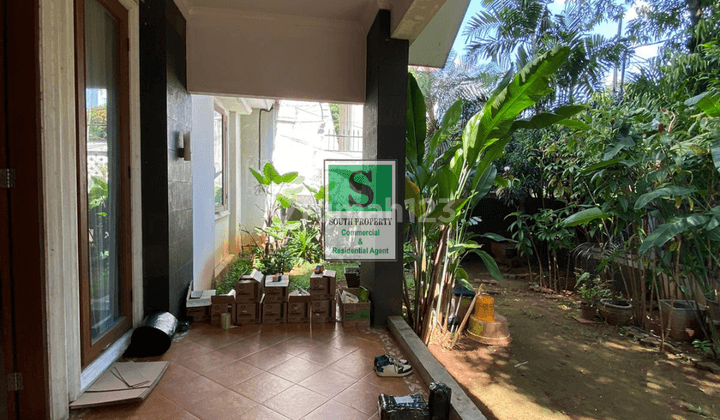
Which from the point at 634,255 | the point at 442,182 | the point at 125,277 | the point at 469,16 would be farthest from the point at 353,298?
the point at 469,16

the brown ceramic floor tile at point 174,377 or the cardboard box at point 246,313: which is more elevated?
the cardboard box at point 246,313

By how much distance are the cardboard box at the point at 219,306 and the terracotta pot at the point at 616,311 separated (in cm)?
436

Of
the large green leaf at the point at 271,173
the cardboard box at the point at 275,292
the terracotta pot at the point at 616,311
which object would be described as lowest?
the terracotta pot at the point at 616,311

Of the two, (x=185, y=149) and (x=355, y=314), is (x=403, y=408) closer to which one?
(x=355, y=314)

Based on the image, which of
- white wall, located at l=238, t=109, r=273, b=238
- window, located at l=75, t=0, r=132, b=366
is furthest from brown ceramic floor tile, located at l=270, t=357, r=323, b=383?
white wall, located at l=238, t=109, r=273, b=238

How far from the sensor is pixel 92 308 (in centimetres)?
232

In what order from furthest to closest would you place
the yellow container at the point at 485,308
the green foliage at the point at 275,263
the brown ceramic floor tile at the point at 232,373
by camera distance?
the green foliage at the point at 275,263
the yellow container at the point at 485,308
the brown ceramic floor tile at the point at 232,373

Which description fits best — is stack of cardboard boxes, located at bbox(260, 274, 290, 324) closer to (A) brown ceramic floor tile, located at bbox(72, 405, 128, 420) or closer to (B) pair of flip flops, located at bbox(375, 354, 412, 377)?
(B) pair of flip flops, located at bbox(375, 354, 412, 377)

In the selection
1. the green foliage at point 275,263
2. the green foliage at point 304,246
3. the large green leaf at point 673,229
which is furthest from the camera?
the green foliage at point 304,246

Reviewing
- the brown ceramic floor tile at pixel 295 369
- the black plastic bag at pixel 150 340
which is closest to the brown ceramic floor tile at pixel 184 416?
the brown ceramic floor tile at pixel 295 369

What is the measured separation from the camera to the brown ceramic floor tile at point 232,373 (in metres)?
2.34

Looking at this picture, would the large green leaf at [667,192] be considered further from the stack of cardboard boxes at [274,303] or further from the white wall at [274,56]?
the stack of cardboard boxes at [274,303]

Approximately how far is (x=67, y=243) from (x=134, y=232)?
0.96 m

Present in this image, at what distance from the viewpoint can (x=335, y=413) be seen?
2.03 meters
